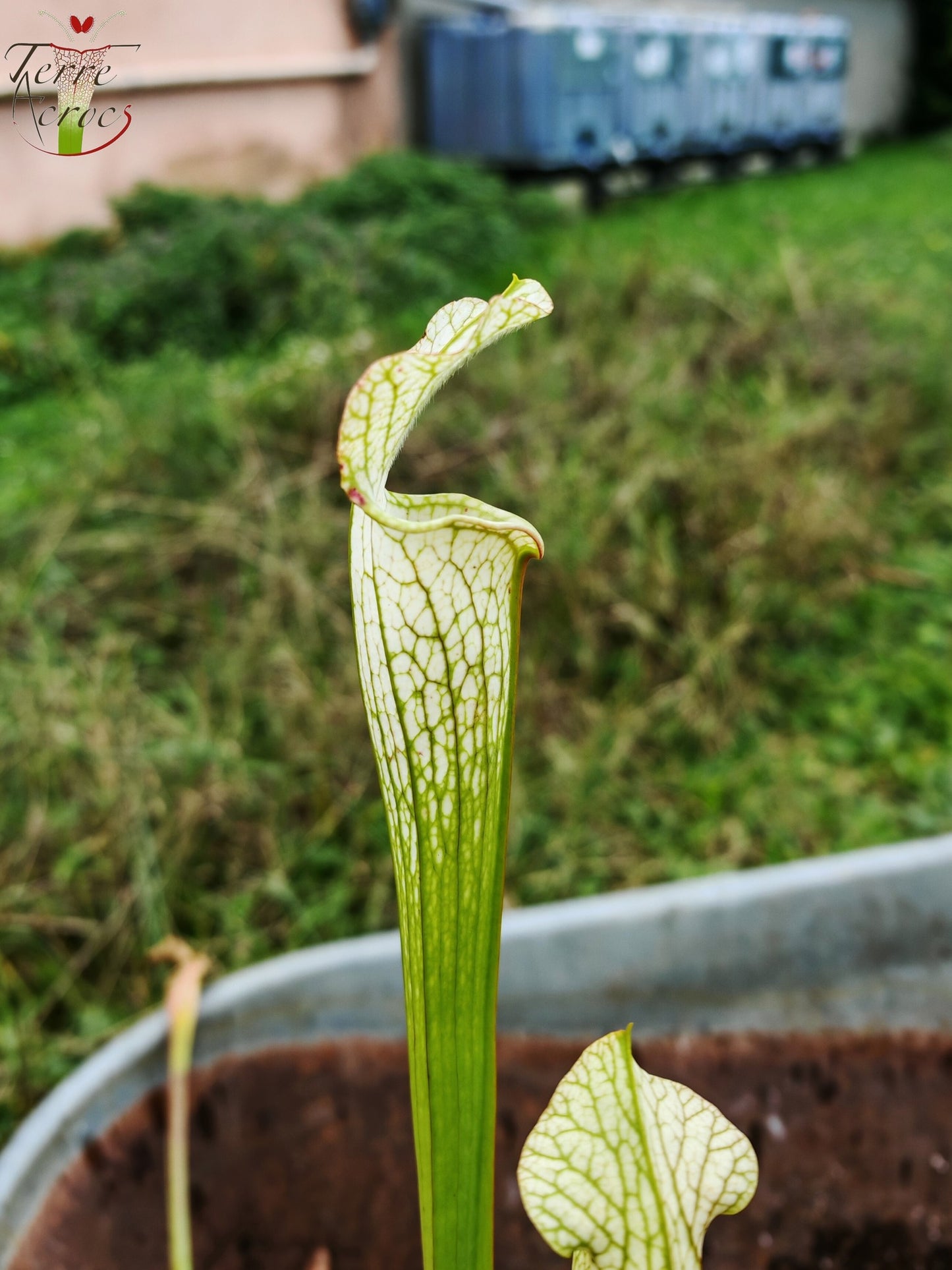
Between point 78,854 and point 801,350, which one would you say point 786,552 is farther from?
point 78,854

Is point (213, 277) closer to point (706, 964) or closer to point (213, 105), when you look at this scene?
point (213, 105)

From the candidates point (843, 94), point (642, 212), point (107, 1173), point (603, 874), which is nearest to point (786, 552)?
point (603, 874)

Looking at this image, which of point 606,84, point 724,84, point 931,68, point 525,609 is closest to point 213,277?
point 525,609

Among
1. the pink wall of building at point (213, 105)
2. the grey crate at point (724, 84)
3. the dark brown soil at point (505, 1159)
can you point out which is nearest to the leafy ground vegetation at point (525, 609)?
the dark brown soil at point (505, 1159)

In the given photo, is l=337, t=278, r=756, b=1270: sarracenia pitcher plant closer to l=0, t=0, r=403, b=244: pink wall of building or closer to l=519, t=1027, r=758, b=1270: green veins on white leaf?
l=519, t=1027, r=758, b=1270: green veins on white leaf

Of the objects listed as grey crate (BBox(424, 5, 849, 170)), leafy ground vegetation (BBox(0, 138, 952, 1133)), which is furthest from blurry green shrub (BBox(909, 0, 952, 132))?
leafy ground vegetation (BBox(0, 138, 952, 1133))

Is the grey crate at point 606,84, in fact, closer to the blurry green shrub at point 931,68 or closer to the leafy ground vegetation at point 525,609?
the leafy ground vegetation at point 525,609
